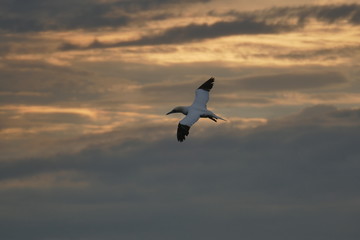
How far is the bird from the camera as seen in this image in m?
60.5

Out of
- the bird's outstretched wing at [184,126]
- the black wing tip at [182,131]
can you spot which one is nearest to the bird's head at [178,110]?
the bird's outstretched wing at [184,126]

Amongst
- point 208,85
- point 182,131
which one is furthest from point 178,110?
point 182,131

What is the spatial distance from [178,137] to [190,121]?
3.12 m

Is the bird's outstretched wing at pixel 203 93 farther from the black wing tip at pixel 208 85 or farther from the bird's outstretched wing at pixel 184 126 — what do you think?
the bird's outstretched wing at pixel 184 126

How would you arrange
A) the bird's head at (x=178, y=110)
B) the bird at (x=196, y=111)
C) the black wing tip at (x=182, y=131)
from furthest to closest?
the bird's head at (x=178, y=110) → the bird at (x=196, y=111) → the black wing tip at (x=182, y=131)

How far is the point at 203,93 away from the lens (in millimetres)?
74250

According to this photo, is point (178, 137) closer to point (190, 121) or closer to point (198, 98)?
point (190, 121)

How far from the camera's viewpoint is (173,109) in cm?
7006

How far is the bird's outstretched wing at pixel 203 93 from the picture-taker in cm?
7212

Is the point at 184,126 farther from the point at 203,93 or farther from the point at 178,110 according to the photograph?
the point at 203,93

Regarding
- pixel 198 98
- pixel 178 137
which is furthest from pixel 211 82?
pixel 178 137

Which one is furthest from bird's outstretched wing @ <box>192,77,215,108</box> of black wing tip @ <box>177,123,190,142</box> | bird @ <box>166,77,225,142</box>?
black wing tip @ <box>177,123,190,142</box>

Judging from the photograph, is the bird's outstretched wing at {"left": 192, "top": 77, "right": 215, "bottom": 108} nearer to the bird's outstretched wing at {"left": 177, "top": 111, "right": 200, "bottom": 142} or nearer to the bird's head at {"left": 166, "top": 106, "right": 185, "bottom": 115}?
the bird's head at {"left": 166, "top": 106, "right": 185, "bottom": 115}

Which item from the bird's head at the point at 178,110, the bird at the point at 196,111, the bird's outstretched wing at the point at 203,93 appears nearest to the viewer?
the bird at the point at 196,111
